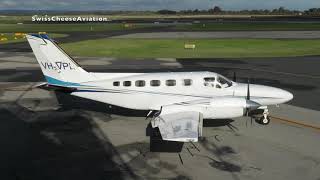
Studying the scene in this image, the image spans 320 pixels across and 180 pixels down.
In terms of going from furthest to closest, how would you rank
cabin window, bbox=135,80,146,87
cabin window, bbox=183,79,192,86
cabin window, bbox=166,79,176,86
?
cabin window, bbox=135,80,146,87 < cabin window, bbox=166,79,176,86 < cabin window, bbox=183,79,192,86

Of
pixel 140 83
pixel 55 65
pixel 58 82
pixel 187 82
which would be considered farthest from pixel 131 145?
pixel 55 65

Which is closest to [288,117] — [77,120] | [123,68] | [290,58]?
[77,120]

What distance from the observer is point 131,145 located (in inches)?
789

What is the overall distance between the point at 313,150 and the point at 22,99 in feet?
72.5

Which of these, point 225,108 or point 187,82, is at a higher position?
point 187,82

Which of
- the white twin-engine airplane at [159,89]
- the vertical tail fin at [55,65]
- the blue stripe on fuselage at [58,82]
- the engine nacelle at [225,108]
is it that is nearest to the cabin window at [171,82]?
the white twin-engine airplane at [159,89]

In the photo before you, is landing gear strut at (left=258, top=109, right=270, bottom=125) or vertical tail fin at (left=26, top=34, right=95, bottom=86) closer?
landing gear strut at (left=258, top=109, right=270, bottom=125)

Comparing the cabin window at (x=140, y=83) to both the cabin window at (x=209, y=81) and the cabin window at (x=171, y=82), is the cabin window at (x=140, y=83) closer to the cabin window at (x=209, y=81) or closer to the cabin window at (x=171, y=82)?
the cabin window at (x=171, y=82)

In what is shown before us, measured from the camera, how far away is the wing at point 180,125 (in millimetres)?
17584


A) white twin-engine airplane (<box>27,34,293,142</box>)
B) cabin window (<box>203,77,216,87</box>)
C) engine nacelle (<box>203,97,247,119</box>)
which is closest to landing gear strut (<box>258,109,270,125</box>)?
white twin-engine airplane (<box>27,34,293,142</box>)

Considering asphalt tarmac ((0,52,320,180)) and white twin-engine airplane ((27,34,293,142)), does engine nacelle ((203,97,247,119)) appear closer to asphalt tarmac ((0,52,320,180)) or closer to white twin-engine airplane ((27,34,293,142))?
white twin-engine airplane ((27,34,293,142))

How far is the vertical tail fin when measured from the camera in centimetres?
2417

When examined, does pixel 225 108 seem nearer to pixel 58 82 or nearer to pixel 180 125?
pixel 180 125

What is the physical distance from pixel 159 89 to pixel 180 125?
479 centimetres
